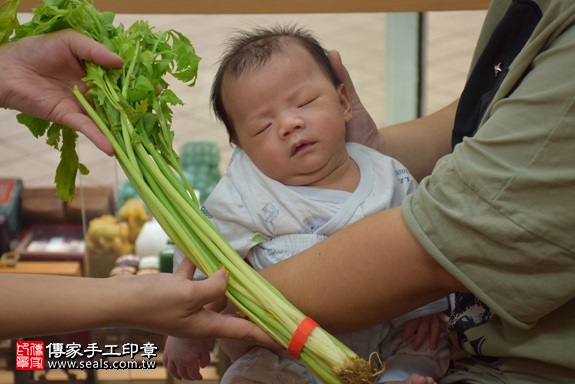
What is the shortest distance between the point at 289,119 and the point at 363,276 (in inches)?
16.3

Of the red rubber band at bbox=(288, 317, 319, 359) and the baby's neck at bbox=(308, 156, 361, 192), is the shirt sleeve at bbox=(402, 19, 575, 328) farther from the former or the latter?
the baby's neck at bbox=(308, 156, 361, 192)

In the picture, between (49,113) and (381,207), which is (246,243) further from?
(49,113)

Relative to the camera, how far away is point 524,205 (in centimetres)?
106

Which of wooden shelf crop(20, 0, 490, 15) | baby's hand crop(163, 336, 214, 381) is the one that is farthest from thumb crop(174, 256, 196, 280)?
wooden shelf crop(20, 0, 490, 15)

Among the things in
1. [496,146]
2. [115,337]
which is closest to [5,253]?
[115,337]

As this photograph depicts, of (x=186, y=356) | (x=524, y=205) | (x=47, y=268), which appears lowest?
(x=47, y=268)

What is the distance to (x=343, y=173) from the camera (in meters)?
1.61

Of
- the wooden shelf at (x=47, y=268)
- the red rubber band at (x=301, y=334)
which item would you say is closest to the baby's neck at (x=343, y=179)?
the red rubber band at (x=301, y=334)

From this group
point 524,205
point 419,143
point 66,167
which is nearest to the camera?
point 524,205

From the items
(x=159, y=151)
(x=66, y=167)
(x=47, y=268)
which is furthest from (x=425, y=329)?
(x=47, y=268)

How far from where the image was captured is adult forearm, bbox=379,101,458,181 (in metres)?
1.85

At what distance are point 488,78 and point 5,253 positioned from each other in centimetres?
175

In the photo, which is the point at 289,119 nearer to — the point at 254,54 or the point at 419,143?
the point at 254,54

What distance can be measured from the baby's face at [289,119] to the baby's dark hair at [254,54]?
0.02 m
